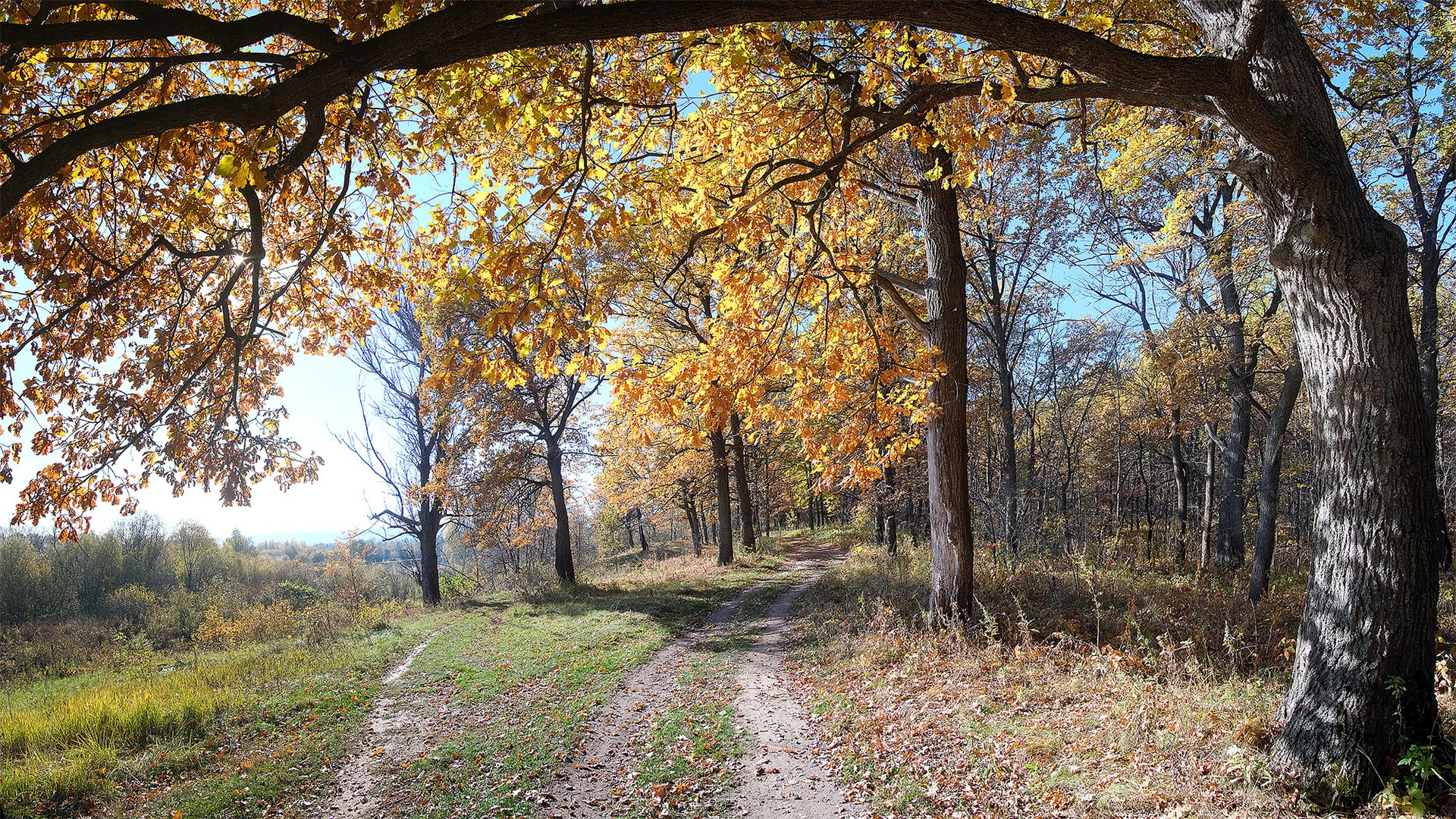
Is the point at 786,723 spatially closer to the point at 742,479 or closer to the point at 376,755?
the point at 376,755

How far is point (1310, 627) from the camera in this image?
13.4 ft

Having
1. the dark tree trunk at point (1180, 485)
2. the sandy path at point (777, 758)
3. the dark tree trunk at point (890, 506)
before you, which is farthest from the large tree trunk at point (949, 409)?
the dark tree trunk at point (1180, 485)

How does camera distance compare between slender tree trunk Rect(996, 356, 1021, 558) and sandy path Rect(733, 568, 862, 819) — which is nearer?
sandy path Rect(733, 568, 862, 819)

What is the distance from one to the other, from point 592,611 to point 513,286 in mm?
11907

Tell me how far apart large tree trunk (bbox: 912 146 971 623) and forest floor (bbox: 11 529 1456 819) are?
26.1 inches

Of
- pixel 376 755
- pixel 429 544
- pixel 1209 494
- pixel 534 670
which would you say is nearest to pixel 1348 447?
pixel 376 755

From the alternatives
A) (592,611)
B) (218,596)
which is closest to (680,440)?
(592,611)

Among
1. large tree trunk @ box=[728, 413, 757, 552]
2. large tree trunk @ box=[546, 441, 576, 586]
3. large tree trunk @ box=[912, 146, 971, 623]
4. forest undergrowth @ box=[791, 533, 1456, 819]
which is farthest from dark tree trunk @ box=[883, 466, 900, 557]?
large tree trunk @ box=[912, 146, 971, 623]

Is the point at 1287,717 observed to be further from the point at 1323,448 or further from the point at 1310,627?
the point at 1323,448

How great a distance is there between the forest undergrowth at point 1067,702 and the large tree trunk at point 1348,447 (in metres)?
0.31

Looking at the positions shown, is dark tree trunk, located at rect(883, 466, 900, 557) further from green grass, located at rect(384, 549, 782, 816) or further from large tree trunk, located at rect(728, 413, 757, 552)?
large tree trunk, located at rect(728, 413, 757, 552)

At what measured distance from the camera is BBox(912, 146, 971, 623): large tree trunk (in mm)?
8500

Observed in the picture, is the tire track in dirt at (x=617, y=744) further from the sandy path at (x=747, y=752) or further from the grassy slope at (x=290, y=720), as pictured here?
the grassy slope at (x=290, y=720)

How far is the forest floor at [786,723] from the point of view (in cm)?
468
